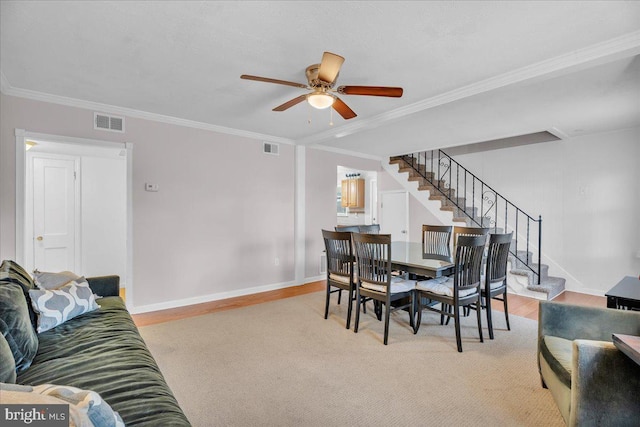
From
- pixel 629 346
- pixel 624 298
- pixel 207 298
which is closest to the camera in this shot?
pixel 629 346

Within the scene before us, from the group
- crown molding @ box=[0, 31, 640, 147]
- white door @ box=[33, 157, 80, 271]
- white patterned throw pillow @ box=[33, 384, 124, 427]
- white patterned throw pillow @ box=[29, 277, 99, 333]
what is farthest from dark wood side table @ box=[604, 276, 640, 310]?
white door @ box=[33, 157, 80, 271]

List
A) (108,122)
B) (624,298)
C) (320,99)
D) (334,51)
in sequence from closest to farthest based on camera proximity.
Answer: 1. (624,298)
2. (334,51)
3. (320,99)
4. (108,122)

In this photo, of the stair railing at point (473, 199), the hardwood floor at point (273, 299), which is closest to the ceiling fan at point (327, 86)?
the hardwood floor at point (273, 299)

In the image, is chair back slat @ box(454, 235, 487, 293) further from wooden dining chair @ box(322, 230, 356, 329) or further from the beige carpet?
wooden dining chair @ box(322, 230, 356, 329)

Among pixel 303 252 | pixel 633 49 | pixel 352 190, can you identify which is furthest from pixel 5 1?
pixel 352 190

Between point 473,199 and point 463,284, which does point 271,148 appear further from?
point 473,199

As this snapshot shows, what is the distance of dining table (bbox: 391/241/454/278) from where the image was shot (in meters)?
2.88

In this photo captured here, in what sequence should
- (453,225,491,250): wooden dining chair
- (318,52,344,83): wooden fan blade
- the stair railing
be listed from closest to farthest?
(318,52,344,83): wooden fan blade
(453,225,491,250): wooden dining chair
the stair railing

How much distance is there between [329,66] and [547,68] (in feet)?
5.80

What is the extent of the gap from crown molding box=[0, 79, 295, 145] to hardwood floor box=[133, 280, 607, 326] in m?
2.41

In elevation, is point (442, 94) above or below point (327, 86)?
above

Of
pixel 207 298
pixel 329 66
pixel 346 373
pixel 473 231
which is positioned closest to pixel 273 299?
pixel 207 298

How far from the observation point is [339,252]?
3414 millimetres

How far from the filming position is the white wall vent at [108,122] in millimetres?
3527
